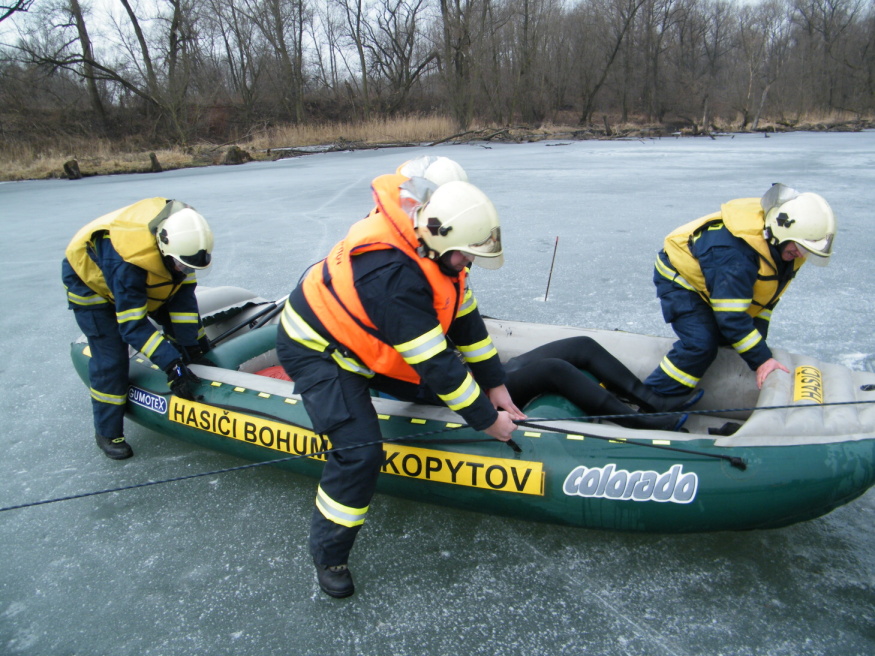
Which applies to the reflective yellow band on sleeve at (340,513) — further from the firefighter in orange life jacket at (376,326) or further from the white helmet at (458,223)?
the white helmet at (458,223)

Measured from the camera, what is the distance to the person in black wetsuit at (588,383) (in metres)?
2.78

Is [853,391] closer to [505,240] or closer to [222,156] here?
[505,240]

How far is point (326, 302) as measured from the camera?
229 centimetres

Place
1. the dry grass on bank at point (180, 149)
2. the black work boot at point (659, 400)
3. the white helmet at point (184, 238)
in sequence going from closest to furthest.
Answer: the white helmet at point (184, 238) < the black work boot at point (659, 400) < the dry grass on bank at point (180, 149)

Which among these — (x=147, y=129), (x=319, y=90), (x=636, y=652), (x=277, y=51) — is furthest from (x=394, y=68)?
(x=636, y=652)

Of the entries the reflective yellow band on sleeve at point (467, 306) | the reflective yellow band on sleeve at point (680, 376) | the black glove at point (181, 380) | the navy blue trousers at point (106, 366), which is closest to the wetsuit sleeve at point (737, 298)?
the reflective yellow band on sleeve at point (680, 376)

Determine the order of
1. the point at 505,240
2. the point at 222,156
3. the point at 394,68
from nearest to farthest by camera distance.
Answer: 1. the point at 505,240
2. the point at 222,156
3. the point at 394,68

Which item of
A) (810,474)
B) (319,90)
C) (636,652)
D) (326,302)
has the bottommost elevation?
(636,652)

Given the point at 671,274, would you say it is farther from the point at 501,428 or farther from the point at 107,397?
the point at 107,397

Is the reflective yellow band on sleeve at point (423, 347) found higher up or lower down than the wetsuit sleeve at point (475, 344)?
higher up

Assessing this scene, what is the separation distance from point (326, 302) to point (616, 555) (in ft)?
4.79

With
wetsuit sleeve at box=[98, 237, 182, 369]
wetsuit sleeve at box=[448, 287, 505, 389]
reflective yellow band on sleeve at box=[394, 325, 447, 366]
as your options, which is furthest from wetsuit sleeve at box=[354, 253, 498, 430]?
wetsuit sleeve at box=[98, 237, 182, 369]

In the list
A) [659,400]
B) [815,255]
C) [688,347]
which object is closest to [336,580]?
[659,400]

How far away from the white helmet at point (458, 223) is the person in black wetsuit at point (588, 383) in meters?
0.87
